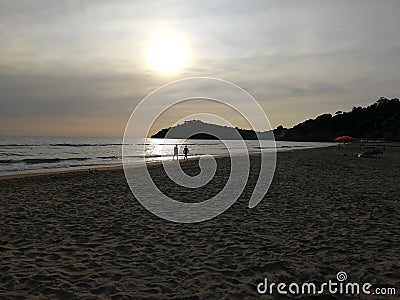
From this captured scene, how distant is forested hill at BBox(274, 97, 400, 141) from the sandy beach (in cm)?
6726

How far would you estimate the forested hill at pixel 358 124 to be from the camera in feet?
275

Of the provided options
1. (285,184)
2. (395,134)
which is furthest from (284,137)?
(285,184)

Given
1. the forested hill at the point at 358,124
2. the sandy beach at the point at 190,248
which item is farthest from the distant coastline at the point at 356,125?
the sandy beach at the point at 190,248

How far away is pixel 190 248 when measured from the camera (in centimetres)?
574

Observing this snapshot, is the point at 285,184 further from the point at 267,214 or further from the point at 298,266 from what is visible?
the point at 298,266

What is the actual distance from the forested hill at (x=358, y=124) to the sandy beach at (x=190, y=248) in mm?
67260

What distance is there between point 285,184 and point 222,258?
26.8 feet

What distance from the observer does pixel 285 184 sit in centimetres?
1293

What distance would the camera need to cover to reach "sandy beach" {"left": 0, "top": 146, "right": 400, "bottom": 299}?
14.1ft

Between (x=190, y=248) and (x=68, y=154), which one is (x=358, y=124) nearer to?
(x=68, y=154)

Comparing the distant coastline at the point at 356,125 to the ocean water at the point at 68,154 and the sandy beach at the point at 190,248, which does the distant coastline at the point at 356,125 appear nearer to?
the ocean water at the point at 68,154

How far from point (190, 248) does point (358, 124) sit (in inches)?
4640

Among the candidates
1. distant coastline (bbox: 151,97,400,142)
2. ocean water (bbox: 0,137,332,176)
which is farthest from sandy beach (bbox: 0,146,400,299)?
distant coastline (bbox: 151,97,400,142)

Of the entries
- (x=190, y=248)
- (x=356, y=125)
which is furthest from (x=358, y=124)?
(x=190, y=248)
